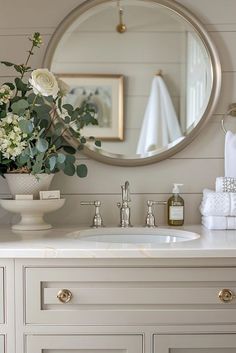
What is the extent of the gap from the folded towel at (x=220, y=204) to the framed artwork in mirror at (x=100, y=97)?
417 mm

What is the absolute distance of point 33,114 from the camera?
6.41ft

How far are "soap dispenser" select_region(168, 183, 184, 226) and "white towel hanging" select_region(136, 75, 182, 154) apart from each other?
18 centimetres

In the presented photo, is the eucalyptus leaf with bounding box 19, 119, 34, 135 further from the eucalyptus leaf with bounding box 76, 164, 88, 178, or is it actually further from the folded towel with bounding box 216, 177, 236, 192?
the folded towel with bounding box 216, 177, 236, 192

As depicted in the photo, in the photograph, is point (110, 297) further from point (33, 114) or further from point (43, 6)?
point (43, 6)

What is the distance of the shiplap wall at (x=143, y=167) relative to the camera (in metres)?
2.14

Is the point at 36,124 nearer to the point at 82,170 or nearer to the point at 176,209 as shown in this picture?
the point at 82,170

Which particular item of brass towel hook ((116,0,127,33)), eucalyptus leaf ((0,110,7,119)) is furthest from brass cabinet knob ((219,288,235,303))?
brass towel hook ((116,0,127,33))

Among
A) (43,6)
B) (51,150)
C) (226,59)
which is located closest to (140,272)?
(51,150)

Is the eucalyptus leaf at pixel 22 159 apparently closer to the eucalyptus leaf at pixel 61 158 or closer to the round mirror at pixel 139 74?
the eucalyptus leaf at pixel 61 158

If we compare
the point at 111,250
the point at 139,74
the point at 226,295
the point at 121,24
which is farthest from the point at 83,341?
the point at 121,24

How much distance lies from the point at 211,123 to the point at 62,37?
63 cm

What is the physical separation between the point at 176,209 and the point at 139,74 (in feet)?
1.69

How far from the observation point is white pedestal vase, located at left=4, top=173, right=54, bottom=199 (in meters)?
1.96

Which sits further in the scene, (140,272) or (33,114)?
(33,114)
